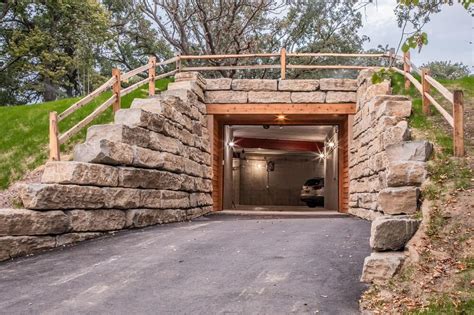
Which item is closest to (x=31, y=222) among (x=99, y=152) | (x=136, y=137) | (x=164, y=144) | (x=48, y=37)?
(x=99, y=152)

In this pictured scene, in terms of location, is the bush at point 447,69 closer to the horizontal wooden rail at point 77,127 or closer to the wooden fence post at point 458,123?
the wooden fence post at point 458,123

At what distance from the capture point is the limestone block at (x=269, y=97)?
11242 mm

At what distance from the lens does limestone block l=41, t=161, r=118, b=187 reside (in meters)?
5.87

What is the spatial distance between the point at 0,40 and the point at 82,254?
16.7 meters

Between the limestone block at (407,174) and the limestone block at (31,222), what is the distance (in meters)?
4.34

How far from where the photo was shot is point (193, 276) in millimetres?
4332

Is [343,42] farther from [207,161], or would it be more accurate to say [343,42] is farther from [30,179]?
[30,179]

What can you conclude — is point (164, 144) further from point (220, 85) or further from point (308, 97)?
point (308, 97)

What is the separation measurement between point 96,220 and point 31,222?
3.49 ft

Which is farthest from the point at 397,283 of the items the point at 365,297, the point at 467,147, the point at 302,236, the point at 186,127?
the point at 186,127

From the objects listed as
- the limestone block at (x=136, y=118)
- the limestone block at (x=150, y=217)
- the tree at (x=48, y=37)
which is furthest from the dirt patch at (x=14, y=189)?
the tree at (x=48, y=37)

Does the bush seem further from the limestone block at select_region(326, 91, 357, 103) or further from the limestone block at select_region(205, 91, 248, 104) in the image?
the limestone block at select_region(205, 91, 248, 104)

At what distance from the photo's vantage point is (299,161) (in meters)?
25.2

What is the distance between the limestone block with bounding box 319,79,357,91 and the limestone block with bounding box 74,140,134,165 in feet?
20.9
